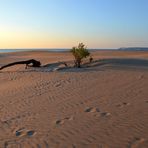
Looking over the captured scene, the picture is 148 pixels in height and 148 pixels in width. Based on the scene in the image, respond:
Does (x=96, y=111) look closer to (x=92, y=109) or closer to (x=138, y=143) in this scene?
(x=92, y=109)

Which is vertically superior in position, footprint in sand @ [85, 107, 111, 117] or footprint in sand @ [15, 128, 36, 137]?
footprint in sand @ [85, 107, 111, 117]

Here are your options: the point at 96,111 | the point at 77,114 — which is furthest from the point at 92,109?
the point at 77,114

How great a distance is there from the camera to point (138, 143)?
18.1 feet

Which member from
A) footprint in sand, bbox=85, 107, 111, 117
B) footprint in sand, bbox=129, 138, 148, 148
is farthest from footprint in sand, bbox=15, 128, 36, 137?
footprint in sand, bbox=129, 138, 148, 148

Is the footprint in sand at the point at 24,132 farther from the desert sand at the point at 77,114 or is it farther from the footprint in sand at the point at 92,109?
the footprint in sand at the point at 92,109

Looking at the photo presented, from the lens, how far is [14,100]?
33.0 feet

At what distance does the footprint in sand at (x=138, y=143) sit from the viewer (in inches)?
213

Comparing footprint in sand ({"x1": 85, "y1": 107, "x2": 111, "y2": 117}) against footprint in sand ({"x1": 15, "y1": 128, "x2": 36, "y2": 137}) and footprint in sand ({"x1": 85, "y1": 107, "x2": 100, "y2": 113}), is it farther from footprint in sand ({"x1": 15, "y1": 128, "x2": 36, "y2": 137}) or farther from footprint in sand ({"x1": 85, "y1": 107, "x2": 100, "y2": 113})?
footprint in sand ({"x1": 15, "y1": 128, "x2": 36, "y2": 137})

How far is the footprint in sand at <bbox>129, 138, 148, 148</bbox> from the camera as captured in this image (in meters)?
5.41

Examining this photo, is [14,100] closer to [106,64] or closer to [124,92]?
[124,92]

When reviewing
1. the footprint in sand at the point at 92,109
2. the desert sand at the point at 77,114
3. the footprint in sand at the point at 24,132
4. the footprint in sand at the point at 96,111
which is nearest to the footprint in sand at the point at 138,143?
the desert sand at the point at 77,114

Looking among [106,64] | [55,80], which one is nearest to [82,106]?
[55,80]

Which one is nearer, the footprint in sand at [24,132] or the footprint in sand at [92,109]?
the footprint in sand at [24,132]

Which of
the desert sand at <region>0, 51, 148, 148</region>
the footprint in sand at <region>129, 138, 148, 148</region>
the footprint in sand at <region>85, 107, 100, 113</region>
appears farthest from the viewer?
the footprint in sand at <region>85, 107, 100, 113</region>
